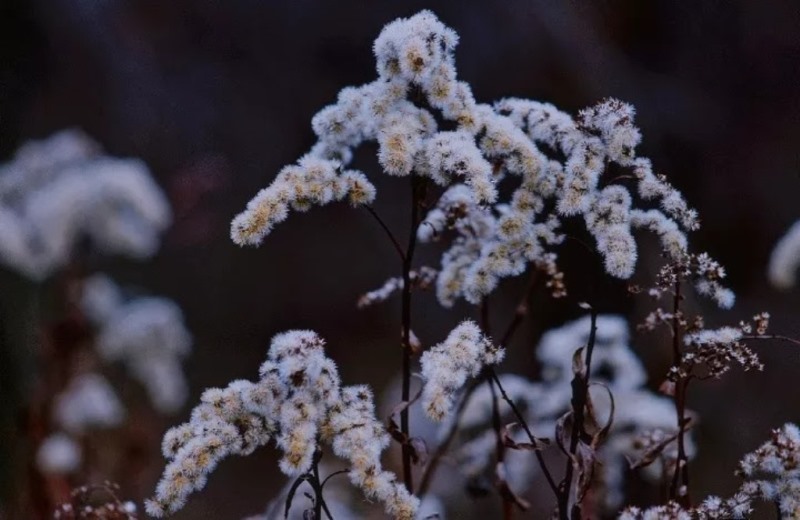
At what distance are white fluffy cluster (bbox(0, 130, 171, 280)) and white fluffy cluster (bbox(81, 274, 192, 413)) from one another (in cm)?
14

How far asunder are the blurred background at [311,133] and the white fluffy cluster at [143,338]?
18 centimetres

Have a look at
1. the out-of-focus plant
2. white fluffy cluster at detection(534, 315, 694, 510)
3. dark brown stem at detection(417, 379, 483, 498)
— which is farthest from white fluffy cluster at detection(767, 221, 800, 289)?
the out-of-focus plant

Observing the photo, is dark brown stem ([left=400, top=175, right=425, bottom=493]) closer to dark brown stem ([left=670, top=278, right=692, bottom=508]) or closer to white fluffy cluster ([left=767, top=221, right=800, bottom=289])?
dark brown stem ([left=670, top=278, right=692, bottom=508])

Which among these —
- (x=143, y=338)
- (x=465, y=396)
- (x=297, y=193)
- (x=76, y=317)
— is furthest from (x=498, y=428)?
(x=143, y=338)

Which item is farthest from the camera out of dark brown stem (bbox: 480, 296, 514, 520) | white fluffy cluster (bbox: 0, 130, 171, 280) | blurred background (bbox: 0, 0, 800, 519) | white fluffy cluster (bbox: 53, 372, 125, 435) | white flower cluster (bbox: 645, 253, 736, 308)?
blurred background (bbox: 0, 0, 800, 519)

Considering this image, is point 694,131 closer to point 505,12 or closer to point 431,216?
point 505,12

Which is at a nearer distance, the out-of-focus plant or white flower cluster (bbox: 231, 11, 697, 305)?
white flower cluster (bbox: 231, 11, 697, 305)

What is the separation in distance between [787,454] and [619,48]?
1.94m

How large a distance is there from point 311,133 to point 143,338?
201cm

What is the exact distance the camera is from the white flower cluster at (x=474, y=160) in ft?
2.86

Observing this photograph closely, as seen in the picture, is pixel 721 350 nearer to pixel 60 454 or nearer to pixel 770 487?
pixel 770 487

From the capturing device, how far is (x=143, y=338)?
1783 millimetres

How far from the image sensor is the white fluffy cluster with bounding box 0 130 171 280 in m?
1.61

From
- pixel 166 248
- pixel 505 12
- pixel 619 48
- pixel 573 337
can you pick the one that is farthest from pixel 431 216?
pixel 166 248
